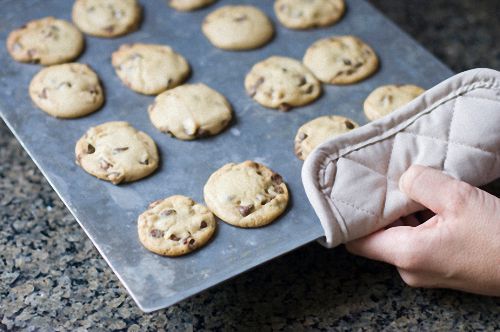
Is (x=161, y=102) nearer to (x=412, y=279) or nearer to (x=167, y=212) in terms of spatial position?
(x=167, y=212)

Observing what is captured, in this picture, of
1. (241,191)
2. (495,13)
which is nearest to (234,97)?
(241,191)

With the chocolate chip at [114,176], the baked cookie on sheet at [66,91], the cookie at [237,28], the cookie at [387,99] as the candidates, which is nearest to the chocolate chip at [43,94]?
the baked cookie on sheet at [66,91]

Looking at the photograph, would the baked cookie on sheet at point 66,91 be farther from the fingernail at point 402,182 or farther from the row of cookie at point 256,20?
the fingernail at point 402,182

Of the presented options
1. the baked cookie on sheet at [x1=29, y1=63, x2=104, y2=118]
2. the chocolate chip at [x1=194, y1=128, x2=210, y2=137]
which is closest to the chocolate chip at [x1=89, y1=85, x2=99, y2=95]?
the baked cookie on sheet at [x1=29, y1=63, x2=104, y2=118]

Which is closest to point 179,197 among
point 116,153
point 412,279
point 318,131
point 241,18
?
point 116,153

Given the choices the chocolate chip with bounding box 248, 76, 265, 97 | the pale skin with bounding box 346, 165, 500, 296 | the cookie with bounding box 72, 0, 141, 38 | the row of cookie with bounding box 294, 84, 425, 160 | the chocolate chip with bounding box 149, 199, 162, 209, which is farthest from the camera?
the cookie with bounding box 72, 0, 141, 38

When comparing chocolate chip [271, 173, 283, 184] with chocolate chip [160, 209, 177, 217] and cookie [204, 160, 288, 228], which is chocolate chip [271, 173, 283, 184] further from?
chocolate chip [160, 209, 177, 217]
